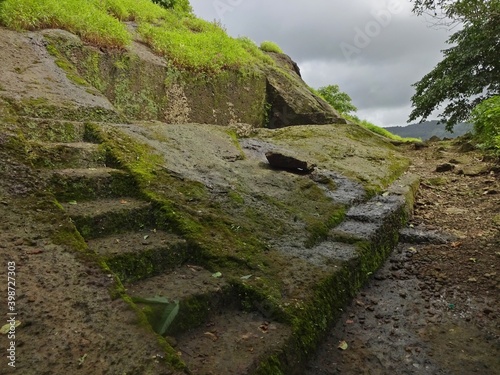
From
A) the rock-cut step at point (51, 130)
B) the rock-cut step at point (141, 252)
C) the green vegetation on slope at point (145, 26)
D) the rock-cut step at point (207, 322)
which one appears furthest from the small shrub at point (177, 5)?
the rock-cut step at point (207, 322)

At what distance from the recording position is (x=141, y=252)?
2213 millimetres

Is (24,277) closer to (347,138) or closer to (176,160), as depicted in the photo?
(176,160)

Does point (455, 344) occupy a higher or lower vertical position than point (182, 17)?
lower

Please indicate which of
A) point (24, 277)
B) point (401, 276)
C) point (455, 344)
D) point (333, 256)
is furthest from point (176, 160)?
point (455, 344)

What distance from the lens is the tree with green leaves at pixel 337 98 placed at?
20922mm

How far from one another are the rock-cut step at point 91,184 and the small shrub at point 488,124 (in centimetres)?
590

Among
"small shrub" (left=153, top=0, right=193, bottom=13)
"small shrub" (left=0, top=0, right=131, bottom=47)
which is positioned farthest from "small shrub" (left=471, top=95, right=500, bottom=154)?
"small shrub" (left=153, top=0, right=193, bottom=13)

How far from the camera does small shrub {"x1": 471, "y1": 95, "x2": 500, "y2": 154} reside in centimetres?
676

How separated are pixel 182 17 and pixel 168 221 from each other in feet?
28.7

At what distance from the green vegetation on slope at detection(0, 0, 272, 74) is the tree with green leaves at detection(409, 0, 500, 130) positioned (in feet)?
16.0

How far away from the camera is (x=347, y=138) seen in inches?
285

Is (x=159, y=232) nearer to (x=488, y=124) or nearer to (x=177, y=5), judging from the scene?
(x=488, y=124)

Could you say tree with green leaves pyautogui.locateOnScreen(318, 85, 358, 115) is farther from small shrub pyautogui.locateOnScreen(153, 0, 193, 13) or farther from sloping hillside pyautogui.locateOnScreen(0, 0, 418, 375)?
sloping hillside pyautogui.locateOnScreen(0, 0, 418, 375)

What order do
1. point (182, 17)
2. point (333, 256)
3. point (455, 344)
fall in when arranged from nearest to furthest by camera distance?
point (455, 344)
point (333, 256)
point (182, 17)
